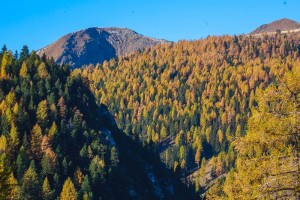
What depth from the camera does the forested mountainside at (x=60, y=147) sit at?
13138cm

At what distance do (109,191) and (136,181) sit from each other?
87.6ft

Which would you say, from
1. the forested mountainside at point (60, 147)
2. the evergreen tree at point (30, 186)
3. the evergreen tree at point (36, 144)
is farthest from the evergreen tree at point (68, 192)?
the evergreen tree at point (36, 144)

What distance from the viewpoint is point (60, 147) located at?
150875mm

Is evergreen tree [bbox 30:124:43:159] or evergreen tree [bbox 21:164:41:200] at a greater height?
evergreen tree [bbox 30:124:43:159]

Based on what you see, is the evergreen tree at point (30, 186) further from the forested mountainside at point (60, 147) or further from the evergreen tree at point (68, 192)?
the evergreen tree at point (68, 192)

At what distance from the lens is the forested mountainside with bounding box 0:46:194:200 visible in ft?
431

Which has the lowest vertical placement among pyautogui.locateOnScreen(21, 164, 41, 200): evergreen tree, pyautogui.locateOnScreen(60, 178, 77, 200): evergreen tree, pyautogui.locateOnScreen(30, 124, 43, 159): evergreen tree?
pyautogui.locateOnScreen(60, 178, 77, 200): evergreen tree

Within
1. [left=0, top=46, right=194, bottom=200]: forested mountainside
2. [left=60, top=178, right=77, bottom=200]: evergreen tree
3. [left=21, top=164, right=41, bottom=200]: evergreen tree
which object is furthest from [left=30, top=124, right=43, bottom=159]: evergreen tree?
[left=60, top=178, right=77, bottom=200]: evergreen tree

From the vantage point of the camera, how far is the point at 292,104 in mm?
18891

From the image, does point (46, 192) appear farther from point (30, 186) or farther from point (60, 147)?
point (60, 147)

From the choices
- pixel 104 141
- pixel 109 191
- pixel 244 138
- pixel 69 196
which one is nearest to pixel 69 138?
pixel 104 141

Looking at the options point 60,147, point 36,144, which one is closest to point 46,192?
point 36,144

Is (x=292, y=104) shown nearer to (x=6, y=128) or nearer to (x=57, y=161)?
(x=57, y=161)

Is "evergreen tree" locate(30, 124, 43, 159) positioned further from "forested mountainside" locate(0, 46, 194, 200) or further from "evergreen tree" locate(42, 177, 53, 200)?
"evergreen tree" locate(42, 177, 53, 200)
